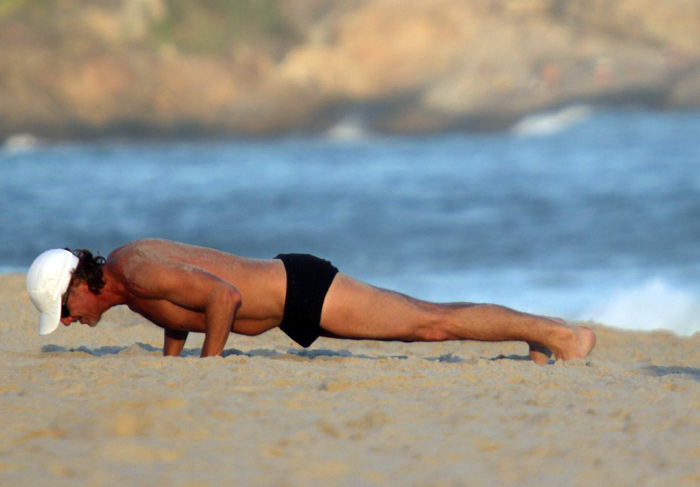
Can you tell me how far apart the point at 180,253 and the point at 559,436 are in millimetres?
2017

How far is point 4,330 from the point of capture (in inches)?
217

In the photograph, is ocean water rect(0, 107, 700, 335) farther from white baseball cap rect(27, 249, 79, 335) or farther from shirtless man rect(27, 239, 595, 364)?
white baseball cap rect(27, 249, 79, 335)

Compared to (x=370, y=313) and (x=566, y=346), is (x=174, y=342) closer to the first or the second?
(x=370, y=313)

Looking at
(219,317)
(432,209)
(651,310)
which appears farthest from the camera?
(432,209)

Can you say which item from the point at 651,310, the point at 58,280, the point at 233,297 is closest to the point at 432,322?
the point at 233,297

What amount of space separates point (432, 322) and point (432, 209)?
1419 centimetres

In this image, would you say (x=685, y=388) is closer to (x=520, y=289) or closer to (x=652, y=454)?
(x=652, y=454)

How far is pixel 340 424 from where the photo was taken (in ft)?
9.42

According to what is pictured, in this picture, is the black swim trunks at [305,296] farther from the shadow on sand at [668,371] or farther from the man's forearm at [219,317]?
the shadow on sand at [668,371]

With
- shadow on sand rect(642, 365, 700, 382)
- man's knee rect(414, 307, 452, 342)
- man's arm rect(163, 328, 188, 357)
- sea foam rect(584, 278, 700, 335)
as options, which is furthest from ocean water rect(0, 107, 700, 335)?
man's arm rect(163, 328, 188, 357)

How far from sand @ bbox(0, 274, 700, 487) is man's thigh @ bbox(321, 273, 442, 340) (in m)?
0.31

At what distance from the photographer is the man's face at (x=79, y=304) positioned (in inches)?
162

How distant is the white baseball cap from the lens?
4.04m

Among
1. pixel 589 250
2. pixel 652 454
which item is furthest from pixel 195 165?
pixel 652 454
